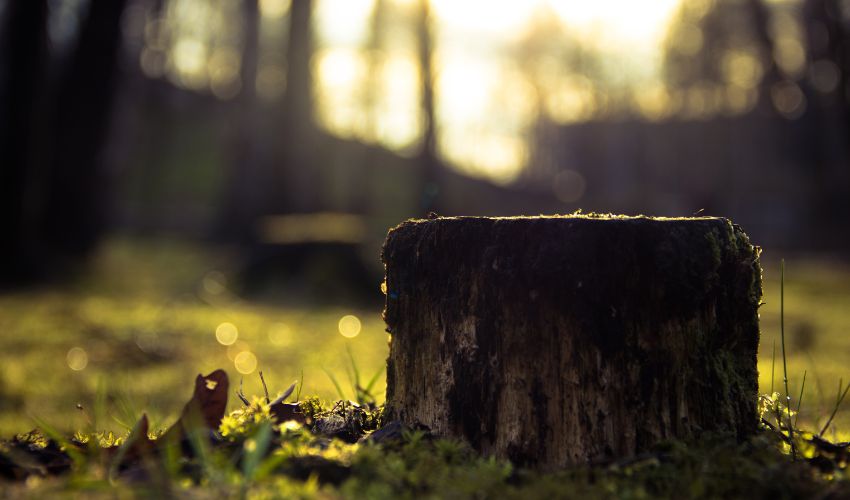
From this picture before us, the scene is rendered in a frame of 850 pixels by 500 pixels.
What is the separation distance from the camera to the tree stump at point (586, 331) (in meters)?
2.05

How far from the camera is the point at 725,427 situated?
216 centimetres

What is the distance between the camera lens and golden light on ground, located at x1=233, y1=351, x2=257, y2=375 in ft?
21.6

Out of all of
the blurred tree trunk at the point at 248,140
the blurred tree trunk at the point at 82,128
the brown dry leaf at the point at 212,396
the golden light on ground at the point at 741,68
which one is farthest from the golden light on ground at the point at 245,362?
the golden light on ground at the point at 741,68

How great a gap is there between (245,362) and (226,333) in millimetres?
1860

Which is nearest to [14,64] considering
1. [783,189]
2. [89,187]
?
[89,187]

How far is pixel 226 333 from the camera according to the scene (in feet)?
28.8

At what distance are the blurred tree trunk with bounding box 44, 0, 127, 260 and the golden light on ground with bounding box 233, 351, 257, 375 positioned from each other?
8568mm

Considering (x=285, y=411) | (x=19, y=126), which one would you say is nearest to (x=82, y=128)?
(x=19, y=126)

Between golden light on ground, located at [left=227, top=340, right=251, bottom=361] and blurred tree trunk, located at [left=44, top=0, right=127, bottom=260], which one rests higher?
blurred tree trunk, located at [left=44, top=0, right=127, bottom=260]

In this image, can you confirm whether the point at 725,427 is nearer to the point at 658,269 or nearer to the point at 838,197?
the point at 658,269

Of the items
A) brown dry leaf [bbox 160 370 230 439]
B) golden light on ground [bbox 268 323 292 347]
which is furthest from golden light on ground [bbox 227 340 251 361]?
brown dry leaf [bbox 160 370 230 439]

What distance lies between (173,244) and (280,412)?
2349 cm

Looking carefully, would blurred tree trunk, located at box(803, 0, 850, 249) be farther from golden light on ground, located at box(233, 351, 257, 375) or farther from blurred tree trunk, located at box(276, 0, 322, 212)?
golden light on ground, located at box(233, 351, 257, 375)

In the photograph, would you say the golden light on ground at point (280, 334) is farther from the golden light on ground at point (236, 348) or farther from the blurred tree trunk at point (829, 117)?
the blurred tree trunk at point (829, 117)
